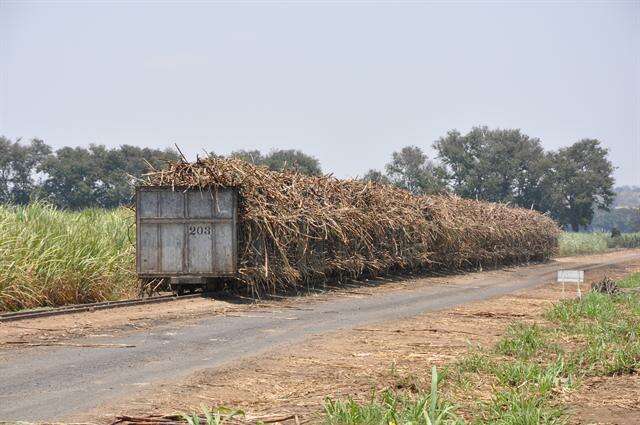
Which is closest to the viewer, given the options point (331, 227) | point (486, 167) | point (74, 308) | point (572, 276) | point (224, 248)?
point (74, 308)

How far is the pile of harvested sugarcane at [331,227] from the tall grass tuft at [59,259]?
6.43 ft

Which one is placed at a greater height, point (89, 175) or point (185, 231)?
point (89, 175)

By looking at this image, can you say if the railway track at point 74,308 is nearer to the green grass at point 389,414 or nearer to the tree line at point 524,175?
the green grass at point 389,414

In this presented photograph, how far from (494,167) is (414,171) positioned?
1552cm

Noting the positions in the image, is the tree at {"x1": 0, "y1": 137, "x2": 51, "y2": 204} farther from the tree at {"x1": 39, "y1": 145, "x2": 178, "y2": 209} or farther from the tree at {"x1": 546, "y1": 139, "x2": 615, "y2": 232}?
the tree at {"x1": 546, "y1": 139, "x2": 615, "y2": 232}

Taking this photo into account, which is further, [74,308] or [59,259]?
[59,259]

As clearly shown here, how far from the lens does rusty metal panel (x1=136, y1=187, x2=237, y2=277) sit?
1853 cm

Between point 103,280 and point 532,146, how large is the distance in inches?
3767

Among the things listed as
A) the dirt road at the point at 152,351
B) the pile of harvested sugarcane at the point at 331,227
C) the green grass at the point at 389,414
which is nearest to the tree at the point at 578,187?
the pile of harvested sugarcane at the point at 331,227

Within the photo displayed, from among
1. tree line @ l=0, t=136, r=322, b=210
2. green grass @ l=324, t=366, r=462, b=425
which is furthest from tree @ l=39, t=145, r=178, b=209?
green grass @ l=324, t=366, r=462, b=425

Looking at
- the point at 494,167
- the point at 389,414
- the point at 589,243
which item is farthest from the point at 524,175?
the point at 389,414

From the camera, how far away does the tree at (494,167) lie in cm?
9914

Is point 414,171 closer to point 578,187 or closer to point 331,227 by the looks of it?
point 578,187

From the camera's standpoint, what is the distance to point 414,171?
115m
